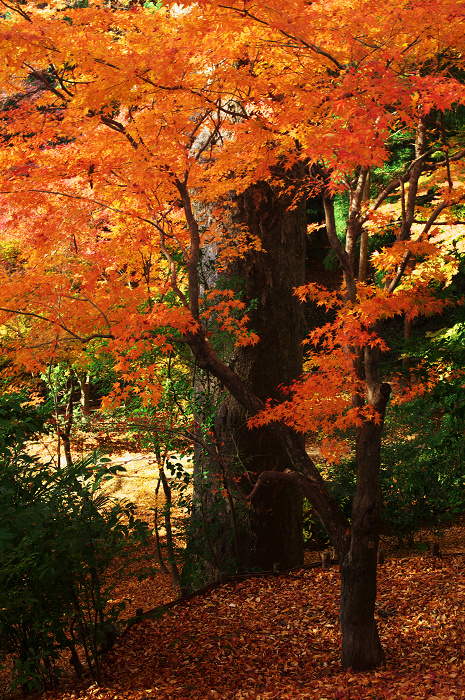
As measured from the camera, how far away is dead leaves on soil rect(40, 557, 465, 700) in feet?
11.1

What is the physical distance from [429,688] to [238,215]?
456 centimetres

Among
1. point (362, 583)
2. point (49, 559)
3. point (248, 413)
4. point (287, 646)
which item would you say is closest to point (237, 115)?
point (248, 413)

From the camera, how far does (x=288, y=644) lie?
409 cm

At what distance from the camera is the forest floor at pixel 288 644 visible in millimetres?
3396

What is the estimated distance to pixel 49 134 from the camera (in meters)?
4.43

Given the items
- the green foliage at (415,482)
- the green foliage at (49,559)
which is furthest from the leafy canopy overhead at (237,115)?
the green foliage at (415,482)

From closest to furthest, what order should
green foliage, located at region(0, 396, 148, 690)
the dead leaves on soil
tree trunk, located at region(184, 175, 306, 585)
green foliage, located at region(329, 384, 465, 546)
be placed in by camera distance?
green foliage, located at region(0, 396, 148, 690), the dead leaves on soil, tree trunk, located at region(184, 175, 306, 585), green foliage, located at region(329, 384, 465, 546)

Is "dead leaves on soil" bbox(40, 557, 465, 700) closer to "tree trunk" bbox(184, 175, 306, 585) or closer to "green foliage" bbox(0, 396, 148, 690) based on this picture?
"green foliage" bbox(0, 396, 148, 690)

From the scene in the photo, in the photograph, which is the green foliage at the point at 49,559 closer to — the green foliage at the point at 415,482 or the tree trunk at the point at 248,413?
the tree trunk at the point at 248,413

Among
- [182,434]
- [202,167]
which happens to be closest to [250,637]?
[182,434]

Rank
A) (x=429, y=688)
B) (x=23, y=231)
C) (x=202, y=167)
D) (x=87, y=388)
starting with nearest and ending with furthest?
(x=429, y=688) → (x=202, y=167) → (x=23, y=231) → (x=87, y=388)

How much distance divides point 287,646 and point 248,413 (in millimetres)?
2348

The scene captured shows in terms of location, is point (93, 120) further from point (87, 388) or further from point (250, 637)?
point (87, 388)

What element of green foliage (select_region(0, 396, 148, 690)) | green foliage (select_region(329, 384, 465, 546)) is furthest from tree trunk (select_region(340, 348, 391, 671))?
green foliage (select_region(329, 384, 465, 546))
